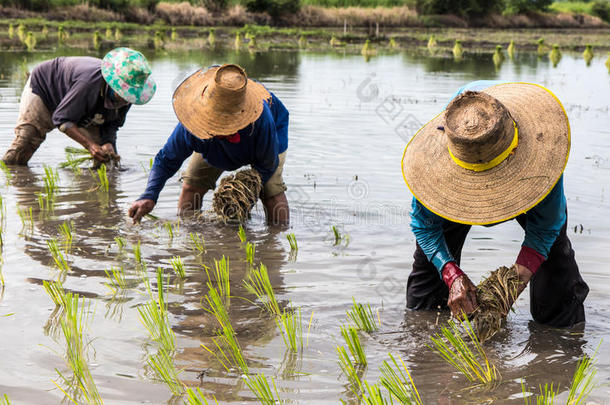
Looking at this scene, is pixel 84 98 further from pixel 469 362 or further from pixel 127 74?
pixel 469 362

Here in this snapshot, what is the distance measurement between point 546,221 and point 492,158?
18.1 inches

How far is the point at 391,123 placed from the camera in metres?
9.62

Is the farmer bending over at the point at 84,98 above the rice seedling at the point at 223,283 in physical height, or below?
above

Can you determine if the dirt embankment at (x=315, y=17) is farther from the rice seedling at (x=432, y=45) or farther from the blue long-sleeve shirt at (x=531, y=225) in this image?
the blue long-sleeve shirt at (x=531, y=225)

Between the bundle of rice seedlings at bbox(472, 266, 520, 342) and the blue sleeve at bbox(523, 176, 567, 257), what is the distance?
0.52 feet

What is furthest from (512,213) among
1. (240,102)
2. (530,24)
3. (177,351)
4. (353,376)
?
(530,24)

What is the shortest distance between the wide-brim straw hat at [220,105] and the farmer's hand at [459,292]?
1.69m

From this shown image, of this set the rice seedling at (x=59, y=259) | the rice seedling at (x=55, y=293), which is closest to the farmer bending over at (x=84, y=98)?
the rice seedling at (x=59, y=259)

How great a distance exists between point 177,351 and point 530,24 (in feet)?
133

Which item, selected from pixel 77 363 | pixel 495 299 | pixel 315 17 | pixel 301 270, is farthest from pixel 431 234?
pixel 315 17

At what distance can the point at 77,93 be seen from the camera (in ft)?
18.4

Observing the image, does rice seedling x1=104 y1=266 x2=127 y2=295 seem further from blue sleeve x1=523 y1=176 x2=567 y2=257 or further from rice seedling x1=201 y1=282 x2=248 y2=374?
blue sleeve x1=523 y1=176 x2=567 y2=257

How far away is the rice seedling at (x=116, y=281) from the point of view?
3795mm

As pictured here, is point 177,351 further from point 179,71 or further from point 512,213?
point 179,71
